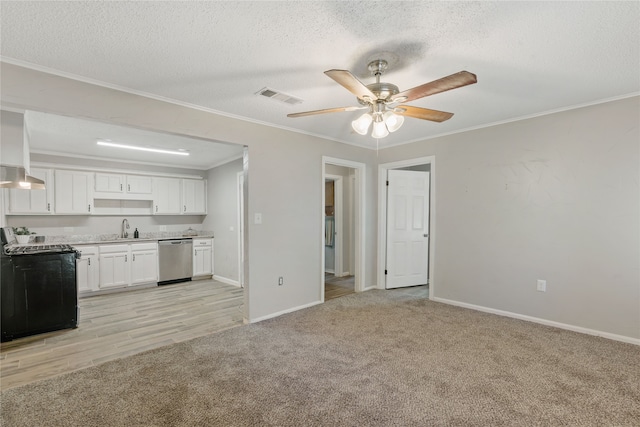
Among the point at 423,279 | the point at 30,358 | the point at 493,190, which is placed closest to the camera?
the point at 30,358

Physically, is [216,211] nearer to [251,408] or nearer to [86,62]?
[86,62]

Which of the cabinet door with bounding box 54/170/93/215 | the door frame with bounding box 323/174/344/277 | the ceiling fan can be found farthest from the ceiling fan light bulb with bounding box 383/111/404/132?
the cabinet door with bounding box 54/170/93/215

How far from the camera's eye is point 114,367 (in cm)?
246

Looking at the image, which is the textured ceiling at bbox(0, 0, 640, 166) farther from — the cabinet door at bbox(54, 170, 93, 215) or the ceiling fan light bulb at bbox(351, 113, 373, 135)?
the cabinet door at bbox(54, 170, 93, 215)

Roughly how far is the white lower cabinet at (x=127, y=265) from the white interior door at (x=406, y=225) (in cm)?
429

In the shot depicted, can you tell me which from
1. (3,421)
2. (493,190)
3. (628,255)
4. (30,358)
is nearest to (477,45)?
(493,190)

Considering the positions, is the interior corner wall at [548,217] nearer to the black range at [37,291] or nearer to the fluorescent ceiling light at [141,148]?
the fluorescent ceiling light at [141,148]

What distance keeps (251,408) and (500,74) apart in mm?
3154

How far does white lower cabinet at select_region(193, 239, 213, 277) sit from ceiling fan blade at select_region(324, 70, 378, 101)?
490cm

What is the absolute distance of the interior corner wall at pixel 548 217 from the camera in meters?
2.86

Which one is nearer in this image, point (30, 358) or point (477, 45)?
point (477, 45)

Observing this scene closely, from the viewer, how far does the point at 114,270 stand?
4926 mm

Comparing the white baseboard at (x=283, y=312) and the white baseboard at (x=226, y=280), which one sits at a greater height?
the white baseboard at (x=283, y=312)

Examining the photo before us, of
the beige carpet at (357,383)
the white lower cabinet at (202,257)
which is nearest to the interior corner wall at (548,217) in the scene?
the beige carpet at (357,383)
